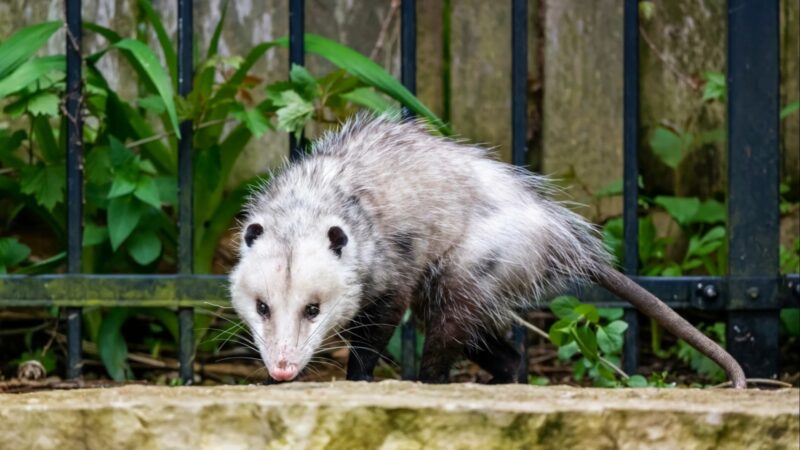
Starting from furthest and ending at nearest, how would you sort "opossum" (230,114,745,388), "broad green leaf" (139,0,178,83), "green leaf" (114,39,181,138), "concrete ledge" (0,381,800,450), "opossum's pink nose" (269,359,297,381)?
"broad green leaf" (139,0,178,83)
"green leaf" (114,39,181,138)
"opossum" (230,114,745,388)
"opossum's pink nose" (269,359,297,381)
"concrete ledge" (0,381,800,450)

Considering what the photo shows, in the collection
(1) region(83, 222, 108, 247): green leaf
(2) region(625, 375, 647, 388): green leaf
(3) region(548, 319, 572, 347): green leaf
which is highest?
(1) region(83, 222, 108, 247): green leaf

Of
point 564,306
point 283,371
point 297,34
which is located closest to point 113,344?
point 297,34

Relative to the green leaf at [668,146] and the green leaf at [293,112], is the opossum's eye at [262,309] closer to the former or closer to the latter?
the green leaf at [293,112]

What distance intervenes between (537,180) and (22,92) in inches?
56.9

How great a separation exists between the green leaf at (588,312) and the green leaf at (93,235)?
4.58 feet

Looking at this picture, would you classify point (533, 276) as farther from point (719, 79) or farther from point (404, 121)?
point (719, 79)

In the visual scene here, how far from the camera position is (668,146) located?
449 cm

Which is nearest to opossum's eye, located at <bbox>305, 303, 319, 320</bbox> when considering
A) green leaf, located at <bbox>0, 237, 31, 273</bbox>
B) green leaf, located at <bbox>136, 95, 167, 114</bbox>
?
green leaf, located at <bbox>136, 95, 167, 114</bbox>

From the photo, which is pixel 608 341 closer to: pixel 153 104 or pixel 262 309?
pixel 262 309

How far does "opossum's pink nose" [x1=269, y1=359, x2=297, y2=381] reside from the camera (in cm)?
282

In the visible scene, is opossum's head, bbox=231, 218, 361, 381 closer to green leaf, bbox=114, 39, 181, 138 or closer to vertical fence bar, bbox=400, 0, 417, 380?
green leaf, bbox=114, 39, 181, 138

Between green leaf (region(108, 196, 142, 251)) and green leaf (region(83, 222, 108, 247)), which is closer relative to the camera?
green leaf (region(108, 196, 142, 251))

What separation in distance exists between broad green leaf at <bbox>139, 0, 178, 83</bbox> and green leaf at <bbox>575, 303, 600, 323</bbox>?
139 centimetres

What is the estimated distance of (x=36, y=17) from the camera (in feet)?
14.5
